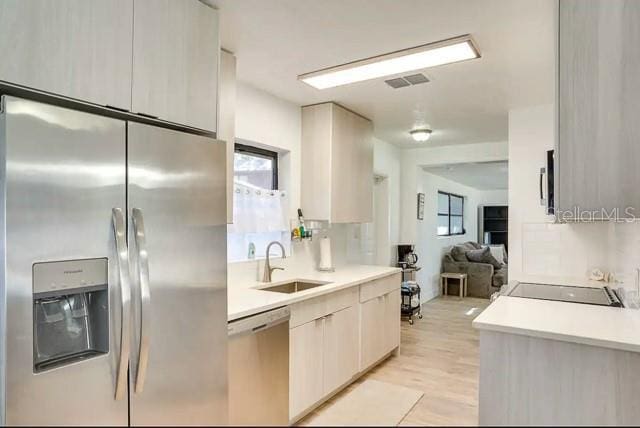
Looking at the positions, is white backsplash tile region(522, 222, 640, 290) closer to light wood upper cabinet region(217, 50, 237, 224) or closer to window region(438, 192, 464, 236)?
light wood upper cabinet region(217, 50, 237, 224)

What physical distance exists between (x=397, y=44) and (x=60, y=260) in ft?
6.40

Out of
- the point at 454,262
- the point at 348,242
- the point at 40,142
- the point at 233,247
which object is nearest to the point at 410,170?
the point at 348,242

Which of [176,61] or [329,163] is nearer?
[176,61]

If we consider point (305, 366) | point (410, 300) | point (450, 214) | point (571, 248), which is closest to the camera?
point (305, 366)

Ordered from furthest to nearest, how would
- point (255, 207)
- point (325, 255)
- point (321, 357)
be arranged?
point (325, 255), point (255, 207), point (321, 357)

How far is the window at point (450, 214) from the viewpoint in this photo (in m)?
7.63

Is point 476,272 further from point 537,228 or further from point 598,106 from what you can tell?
point 598,106

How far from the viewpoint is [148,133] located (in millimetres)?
1511

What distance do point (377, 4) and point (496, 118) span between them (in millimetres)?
2494

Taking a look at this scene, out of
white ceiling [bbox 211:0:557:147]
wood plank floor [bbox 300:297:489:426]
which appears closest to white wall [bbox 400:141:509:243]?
wood plank floor [bbox 300:297:489:426]

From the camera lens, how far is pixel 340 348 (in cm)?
295

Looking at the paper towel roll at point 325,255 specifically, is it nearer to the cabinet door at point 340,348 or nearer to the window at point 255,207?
the window at point 255,207

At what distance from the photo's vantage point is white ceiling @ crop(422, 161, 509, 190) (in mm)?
6180
